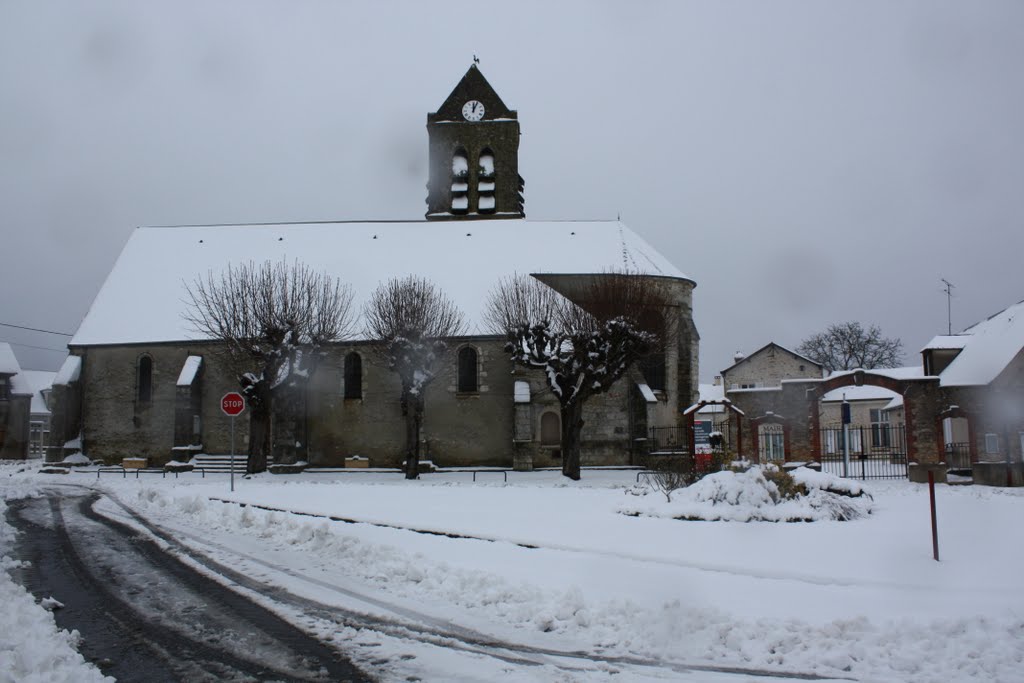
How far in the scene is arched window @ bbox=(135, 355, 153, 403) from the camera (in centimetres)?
3616

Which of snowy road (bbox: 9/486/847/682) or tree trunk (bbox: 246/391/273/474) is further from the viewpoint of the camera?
tree trunk (bbox: 246/391/273/474)

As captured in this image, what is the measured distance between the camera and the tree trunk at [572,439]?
27844 millimetres

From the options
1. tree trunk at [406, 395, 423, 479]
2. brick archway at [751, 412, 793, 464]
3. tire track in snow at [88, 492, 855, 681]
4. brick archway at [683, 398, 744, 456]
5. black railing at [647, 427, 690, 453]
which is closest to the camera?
tire track in snow at [88, 492, 855, 681]

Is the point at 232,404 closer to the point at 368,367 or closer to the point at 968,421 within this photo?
the point at 368,367

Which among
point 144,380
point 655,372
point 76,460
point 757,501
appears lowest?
point 76,460

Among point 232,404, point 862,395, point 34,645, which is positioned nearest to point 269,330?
point 232,404

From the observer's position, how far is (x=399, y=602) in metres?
8.91

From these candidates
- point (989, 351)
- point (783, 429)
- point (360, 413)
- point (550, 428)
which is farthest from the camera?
point (360, 413)

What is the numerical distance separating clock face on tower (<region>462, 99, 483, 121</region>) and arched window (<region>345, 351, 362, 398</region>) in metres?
14.5

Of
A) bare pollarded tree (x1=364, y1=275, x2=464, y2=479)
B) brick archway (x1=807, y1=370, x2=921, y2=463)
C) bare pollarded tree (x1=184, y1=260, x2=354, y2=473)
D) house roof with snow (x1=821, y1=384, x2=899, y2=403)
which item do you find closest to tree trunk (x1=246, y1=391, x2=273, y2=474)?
bare pollarded tree (x1=184, y1=260, x2=354, y2=473)

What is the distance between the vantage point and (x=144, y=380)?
120ft

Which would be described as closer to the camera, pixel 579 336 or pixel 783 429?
pixel 579 336

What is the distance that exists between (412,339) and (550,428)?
24.0 ft

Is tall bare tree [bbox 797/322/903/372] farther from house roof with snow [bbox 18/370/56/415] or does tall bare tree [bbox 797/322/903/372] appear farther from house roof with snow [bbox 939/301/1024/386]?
house roof with snow [bbox 18/370/56/415]
